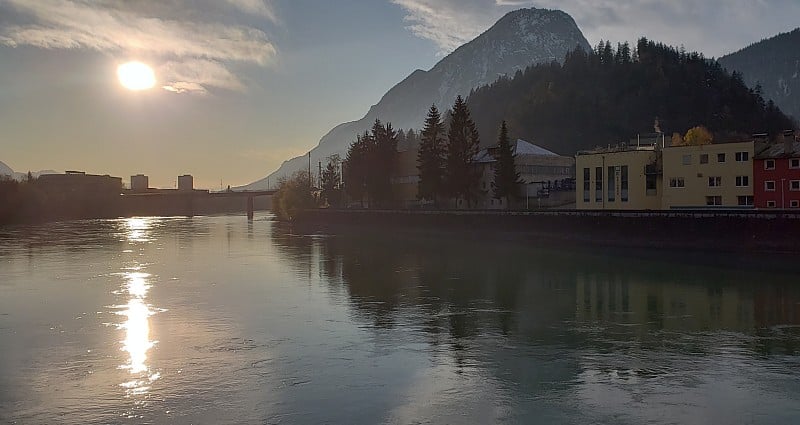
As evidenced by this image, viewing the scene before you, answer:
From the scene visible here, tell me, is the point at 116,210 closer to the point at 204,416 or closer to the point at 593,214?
the point at 593,214

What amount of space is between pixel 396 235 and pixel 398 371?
63924 millimetres

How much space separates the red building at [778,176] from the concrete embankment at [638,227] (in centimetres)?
833

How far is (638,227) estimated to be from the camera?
190 ft

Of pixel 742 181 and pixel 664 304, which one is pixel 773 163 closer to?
pixel 742 181

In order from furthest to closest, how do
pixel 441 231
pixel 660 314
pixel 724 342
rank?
1. pixel 441 231
2. pixel 660 314
3. pixel 724 342

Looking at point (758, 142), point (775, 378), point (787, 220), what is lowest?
point (775, 378)

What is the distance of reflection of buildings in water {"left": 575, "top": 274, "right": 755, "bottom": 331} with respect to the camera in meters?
26.0

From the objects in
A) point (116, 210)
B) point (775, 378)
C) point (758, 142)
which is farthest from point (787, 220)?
point (116, 210)

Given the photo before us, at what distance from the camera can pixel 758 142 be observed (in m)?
62.3

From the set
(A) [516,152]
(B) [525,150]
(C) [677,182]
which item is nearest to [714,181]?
(C) [677,182]

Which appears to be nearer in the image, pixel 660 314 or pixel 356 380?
pixel 356 380

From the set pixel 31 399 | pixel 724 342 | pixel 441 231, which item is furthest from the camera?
pixel 441 231

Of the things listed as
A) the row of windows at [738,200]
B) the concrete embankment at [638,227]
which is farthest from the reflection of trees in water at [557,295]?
the row of windows at [738,200]

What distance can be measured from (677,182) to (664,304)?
40.1 m
